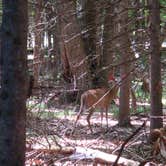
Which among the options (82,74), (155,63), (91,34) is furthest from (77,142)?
(91,34)

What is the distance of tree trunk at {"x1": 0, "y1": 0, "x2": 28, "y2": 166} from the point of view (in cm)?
455

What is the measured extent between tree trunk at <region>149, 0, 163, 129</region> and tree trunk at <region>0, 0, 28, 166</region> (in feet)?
15.3

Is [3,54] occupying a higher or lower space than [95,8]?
lower

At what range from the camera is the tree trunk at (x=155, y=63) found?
9.09 meters

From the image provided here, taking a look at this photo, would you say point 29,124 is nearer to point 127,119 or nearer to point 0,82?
point 0,82

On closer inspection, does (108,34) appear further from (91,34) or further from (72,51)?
(72,51)

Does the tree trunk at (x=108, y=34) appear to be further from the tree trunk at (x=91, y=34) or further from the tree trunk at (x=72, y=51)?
the tree trunk at (x=72, y=51)

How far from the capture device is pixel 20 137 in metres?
4.64

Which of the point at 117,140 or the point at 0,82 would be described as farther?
the point at 117,140

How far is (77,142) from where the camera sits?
10617 mm

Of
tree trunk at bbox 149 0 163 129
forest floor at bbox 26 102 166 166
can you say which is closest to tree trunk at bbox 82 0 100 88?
tree trunk at bbox 149 0 163 129

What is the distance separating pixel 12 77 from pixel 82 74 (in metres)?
5.91

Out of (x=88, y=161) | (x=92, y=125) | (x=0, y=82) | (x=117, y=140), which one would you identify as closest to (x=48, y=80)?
(x=117, y=140)

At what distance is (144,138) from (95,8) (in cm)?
273
